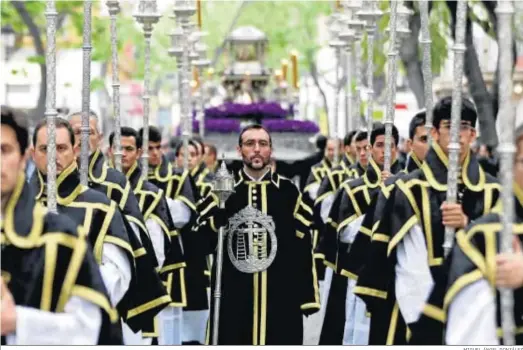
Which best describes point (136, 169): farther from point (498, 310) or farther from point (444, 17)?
point (444, 17)

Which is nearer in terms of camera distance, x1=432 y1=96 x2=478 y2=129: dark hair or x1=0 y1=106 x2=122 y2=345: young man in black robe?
x1=0 y1=106 x2=122 y2=345: young man in black robe

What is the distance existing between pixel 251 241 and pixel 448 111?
135 inches

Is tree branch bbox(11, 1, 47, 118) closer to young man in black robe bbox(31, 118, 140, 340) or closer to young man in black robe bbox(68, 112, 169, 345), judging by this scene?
young man in black robe bbox(68, 112, 169, 345)

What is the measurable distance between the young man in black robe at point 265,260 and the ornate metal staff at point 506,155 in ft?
17.6

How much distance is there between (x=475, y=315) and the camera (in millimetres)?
6703

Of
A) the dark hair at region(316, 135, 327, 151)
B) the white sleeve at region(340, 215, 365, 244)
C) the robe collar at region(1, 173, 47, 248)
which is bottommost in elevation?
the white sleeve at region(340, 215, 365, 244)

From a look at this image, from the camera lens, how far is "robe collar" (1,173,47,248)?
6.23m

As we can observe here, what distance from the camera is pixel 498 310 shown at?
22.0 feet

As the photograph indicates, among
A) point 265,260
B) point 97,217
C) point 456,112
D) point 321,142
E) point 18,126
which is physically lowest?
point 265,260

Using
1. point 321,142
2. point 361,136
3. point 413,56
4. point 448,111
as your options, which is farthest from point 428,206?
point 321,142

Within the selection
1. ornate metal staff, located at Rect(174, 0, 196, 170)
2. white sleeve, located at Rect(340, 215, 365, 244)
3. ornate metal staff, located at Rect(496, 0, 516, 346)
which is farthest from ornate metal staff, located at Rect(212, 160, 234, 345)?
ornate metal staff, located at Rect(496, 0, 516, 346)

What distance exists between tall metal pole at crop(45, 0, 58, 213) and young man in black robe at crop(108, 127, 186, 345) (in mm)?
3682

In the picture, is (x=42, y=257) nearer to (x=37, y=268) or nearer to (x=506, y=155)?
(x=37, y=268)

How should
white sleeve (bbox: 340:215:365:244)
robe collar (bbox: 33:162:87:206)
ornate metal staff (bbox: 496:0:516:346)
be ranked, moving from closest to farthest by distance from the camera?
1. ornate metal staff (bbox: 496:0:516:346)
2. robe collar (bbox: 33:162:87:206)
3. white sleeve (bbox: 340:215:365:244)
